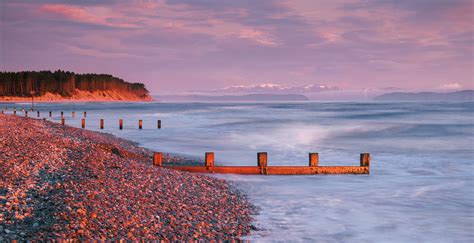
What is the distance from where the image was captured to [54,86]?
16212cm

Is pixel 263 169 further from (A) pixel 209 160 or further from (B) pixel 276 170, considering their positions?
(A) pixel 209 160

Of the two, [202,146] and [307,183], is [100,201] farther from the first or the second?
[202,146]

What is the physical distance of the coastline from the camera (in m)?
6.81

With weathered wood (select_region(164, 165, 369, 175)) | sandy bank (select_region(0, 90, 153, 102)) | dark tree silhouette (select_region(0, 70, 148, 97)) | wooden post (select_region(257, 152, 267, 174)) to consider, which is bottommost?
weathered wood (select_region(164, 165, 369, 175))

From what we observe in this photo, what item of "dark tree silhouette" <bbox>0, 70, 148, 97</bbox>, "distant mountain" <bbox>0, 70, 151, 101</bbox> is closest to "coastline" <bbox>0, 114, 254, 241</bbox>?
"distant mountain" <bbox>0, 70, 151, 101</bbox>

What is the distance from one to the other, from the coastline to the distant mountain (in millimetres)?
139065

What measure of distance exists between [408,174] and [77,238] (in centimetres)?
1393

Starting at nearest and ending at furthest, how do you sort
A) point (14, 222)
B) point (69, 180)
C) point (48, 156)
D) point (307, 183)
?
point (14, 222) → point (69, 180) → point (48, 156) → point (307, 183)

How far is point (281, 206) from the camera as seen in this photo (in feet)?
37.2

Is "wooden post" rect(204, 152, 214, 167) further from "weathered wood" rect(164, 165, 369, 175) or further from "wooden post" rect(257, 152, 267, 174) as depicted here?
"wooden post" rect(257, 152, 267, 174)

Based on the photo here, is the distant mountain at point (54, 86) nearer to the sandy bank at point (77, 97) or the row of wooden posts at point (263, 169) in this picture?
the sandy bank at point (77, 97)

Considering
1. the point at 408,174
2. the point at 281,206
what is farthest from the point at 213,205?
the point at 408,174

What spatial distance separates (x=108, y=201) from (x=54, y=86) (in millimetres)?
167908

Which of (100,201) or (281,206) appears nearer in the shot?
(100,201)
